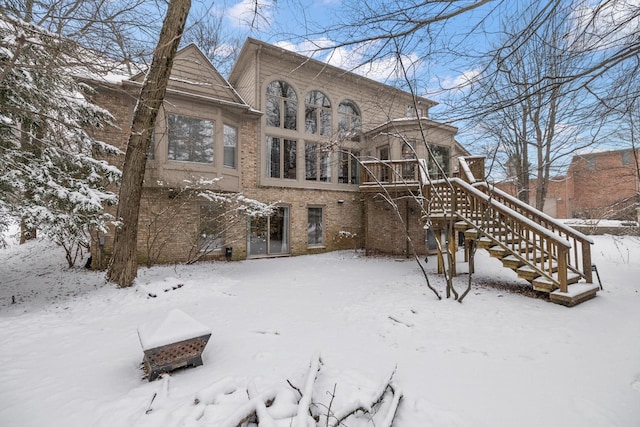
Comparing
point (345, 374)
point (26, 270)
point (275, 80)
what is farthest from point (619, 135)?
point (26, 270)

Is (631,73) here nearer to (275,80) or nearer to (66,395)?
(66,395)

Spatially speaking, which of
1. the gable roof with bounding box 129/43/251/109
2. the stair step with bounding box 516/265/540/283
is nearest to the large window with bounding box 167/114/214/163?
the gable roof with bounding box 129/43/251/109

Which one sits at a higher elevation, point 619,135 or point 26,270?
point 619,135

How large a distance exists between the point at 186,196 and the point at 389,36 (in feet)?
26.7

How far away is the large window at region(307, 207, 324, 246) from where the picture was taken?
1206 centimetres

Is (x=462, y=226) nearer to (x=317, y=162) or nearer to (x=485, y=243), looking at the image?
(x=485, y=243)

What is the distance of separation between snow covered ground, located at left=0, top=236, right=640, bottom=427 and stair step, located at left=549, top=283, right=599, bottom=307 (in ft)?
0.60

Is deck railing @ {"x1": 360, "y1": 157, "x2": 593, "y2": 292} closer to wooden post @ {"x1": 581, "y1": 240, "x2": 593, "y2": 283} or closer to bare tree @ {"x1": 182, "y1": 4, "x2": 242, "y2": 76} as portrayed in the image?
wooden post @ {"x1": 581, "y1": 240, "x2": 593, "y2": 283}

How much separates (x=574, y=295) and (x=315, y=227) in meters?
8.78

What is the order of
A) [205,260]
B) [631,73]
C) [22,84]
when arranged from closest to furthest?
[631,73], [22,84], [205,260]

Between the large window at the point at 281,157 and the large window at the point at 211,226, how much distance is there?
2.66 meters

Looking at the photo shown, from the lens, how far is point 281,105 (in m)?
11.6

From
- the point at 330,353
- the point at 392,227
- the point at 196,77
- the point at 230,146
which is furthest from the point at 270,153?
the point at 330,353

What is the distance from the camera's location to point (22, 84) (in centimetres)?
426
